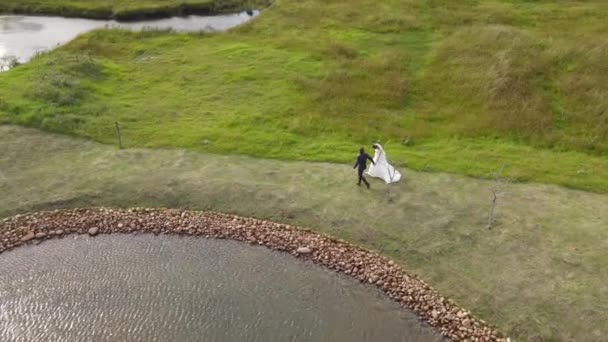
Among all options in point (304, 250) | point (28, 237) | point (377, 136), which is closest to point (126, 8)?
point (377, 136)

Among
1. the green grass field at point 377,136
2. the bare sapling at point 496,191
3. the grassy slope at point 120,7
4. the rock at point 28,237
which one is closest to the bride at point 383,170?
the green grass field at point 377,136

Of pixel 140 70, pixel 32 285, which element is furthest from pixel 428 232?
pixel 140 70

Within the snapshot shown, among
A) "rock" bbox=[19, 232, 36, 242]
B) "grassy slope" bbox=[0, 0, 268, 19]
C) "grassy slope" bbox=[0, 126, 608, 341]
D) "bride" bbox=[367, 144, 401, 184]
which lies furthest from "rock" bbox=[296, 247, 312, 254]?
"grassy slope" bbox=[0, 0, 268, 19]

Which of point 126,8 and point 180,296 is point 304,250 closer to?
point 180,296

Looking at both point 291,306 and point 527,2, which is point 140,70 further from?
point 527,2

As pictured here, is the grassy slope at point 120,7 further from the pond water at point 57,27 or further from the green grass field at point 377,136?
the green grass field at point 377,136
